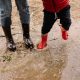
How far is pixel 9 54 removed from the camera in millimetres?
3766

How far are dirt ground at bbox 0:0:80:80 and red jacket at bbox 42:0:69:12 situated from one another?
2.15 ft

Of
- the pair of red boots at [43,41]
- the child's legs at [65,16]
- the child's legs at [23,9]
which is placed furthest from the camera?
the pair of red boots at [43,41]

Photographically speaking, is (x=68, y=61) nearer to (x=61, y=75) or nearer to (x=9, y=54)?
(x=61, y=75)

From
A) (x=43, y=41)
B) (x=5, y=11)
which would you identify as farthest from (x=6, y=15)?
(x=43, y=41)

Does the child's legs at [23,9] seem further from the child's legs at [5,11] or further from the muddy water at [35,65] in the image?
the muddy water at [35,65]

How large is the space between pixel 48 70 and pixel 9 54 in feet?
2.06

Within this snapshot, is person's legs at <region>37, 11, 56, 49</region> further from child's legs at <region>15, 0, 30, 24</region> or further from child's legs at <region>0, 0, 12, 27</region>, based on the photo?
child's legs at <region>0, 0, 12, 27</region>

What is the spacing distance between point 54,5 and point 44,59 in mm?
736

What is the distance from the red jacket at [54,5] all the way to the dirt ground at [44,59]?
0.65m

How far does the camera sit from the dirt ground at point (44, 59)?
3359 millimetres

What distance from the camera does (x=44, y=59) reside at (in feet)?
11.9

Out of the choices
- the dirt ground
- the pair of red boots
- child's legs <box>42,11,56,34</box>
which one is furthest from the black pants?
the dirt ground

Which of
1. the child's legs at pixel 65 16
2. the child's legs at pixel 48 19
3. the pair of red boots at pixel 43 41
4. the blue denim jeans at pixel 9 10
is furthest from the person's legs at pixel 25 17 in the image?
the child's legs at pixel 65 16

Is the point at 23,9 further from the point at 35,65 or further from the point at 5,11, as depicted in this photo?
the point at 35,65
